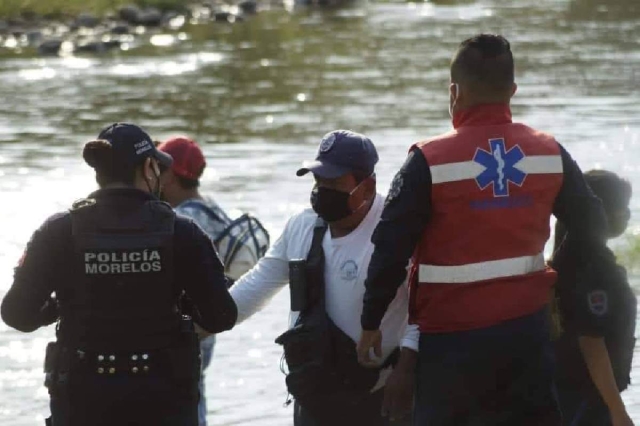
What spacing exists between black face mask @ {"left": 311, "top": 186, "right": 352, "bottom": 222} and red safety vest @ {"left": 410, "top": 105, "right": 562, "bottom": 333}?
22.3 inches

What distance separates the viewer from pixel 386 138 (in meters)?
21.9

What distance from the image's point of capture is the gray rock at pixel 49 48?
3559cm

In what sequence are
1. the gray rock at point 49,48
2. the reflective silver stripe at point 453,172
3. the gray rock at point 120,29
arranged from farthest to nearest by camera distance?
the gray rock at point 120,29
the gray rock at point 49,48
the reflective silver stripe at point 453,172

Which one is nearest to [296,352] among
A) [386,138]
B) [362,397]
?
[362,397]

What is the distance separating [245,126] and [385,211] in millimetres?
19187

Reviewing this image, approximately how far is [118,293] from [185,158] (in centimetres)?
248

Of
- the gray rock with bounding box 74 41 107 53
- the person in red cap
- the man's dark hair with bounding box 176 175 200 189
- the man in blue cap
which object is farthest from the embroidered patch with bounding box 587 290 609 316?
the gray rock with bounding box 74 41 107 53

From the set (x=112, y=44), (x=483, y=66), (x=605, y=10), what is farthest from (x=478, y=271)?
(x=605, y=10)

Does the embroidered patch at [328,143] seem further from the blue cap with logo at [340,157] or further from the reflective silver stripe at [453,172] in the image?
the reflective silver stripe at [453,172]

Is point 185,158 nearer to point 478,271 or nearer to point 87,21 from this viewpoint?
point 478,271

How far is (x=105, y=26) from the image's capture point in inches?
1624

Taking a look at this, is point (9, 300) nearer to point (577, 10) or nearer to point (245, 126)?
point (245, 126)

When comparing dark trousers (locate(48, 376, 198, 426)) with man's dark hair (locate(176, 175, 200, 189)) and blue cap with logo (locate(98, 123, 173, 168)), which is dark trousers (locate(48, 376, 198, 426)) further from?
man's dark hair (locate(176, 175, 200, 189))

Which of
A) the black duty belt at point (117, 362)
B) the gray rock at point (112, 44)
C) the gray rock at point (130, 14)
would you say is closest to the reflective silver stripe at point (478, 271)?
the black duty belt at point (117, 362)
